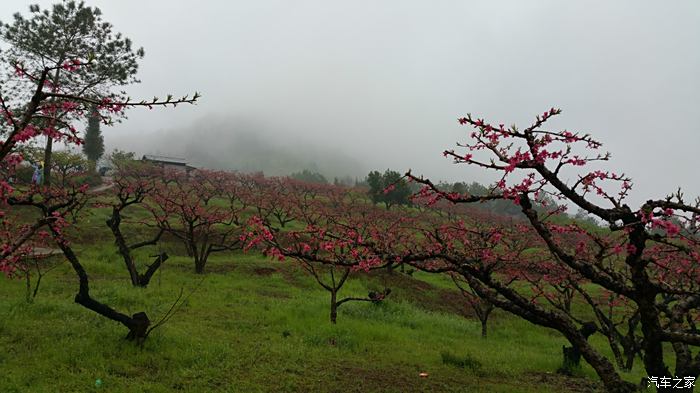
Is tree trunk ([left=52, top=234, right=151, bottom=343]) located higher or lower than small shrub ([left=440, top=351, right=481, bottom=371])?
higher

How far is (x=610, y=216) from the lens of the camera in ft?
17.1

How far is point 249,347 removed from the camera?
9.29 meters

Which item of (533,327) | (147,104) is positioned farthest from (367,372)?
(533,327)

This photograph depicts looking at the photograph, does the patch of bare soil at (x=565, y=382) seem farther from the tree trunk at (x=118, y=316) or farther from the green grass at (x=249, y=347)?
the tree trunk at (x=118, y=316)

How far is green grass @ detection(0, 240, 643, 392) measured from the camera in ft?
23.8

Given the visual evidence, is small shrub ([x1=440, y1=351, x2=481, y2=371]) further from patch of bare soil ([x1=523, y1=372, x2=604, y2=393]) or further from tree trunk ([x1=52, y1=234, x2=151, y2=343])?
tree trunk ([x1=52, y1=234, x2=151, y2=343])

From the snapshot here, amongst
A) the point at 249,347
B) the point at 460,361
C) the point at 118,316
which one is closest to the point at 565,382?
the point at 460,361

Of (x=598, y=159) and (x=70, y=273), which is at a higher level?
(x=598, y=159)

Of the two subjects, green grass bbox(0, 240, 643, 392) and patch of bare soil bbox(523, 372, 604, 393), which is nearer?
green grass bbox(0, 240, 643, 392)

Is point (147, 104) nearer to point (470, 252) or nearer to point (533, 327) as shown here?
point (470, 252)

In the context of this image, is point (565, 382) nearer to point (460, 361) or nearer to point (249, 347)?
point (460, 361)

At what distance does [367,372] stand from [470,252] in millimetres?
3341

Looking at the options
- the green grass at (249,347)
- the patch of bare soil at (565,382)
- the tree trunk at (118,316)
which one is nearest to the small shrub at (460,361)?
A: the green grass at (249,347)

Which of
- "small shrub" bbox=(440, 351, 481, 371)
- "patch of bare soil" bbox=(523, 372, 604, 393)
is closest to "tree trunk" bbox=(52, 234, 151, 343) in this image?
"small shrub" bbox=(440, 351, 481, 371)
